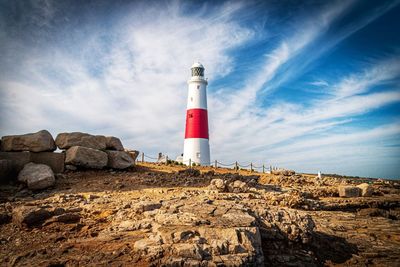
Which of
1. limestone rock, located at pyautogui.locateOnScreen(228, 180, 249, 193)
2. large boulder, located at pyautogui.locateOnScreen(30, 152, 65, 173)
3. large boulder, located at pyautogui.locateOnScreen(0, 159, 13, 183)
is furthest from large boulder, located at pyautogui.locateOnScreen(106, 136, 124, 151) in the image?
limestone rock, located at pyautogui.locateOnScreen(228, 180, 249, 193)

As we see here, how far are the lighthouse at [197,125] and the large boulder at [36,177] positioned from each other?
A: 14851 millimetres

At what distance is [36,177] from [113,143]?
5.35m

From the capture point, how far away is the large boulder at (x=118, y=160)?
16078mm

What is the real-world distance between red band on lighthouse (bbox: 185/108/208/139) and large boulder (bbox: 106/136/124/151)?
420 inches

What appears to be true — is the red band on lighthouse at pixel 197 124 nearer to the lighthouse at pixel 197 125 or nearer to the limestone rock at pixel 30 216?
the lighthouse at pixel 197 125

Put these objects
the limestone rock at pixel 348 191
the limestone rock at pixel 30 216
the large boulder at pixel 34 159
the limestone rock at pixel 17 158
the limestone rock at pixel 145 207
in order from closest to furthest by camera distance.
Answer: the limestone rock at pixel 30 216 < the limestone rock at pixel 145 207 < the limestone rock at pixel 17 158 < the large boulder at pixel 34 159 < the limestone rock at pixel 348 191

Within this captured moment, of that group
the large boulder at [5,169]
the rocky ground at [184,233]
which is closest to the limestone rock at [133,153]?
the large boulder at [5,169]

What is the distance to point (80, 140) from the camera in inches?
606

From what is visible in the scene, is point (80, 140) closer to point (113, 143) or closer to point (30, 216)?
point (113, 143)

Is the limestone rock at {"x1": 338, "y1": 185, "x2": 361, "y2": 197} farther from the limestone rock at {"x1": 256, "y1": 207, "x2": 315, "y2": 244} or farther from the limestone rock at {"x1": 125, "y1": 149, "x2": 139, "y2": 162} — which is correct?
the limestone rock at {"x1": 125, "y1": 149, "x2": 139, "y2": 162}

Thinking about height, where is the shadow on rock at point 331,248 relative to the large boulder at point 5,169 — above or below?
below

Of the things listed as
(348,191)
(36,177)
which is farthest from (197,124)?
(36,177)

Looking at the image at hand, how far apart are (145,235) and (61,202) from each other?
520cm

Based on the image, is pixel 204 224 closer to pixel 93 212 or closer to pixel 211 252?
pixel 211 252
